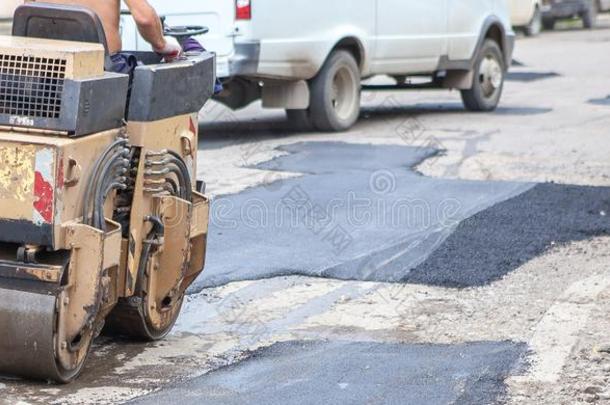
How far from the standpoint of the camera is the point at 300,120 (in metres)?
13.8

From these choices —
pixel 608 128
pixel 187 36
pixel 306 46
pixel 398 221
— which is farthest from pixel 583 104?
pixel 187 36

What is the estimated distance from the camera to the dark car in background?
31.7 m

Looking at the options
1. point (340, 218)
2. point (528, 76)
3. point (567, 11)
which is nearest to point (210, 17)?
point (340, 218)

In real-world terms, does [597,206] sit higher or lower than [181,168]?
lower

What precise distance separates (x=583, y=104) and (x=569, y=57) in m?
7.60

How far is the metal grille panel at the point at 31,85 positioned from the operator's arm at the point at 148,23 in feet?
2.62

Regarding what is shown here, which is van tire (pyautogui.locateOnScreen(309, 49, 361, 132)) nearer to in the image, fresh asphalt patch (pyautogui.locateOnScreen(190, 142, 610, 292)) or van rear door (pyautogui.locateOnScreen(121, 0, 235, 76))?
van rear door (pyautogui.locateOnScreen(121, 0, 235, 76))

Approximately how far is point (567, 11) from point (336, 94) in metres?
19.3

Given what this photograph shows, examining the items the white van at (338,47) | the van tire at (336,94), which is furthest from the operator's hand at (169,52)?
the van tire at (336,94)

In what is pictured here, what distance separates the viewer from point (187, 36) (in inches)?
260

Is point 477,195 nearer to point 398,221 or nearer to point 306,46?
point 398,221

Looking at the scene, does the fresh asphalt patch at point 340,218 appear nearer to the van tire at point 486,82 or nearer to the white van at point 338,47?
the white van at point 338,47

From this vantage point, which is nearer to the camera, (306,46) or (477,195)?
(477,195)

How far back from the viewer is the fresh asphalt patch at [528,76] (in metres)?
19.9
